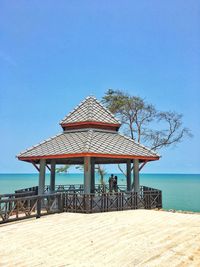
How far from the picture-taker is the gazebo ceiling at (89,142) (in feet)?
44.6

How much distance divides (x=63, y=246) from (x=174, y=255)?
2.73m

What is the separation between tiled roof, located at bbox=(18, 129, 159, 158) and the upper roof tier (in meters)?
0.38

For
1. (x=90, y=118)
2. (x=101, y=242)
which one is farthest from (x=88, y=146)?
(x=101, y=242)

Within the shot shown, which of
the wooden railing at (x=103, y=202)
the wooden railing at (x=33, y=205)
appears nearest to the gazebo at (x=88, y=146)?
the wooden railing at (x=103, y=202)

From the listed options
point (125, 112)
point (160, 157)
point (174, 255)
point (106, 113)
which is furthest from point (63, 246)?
point (125, 112)

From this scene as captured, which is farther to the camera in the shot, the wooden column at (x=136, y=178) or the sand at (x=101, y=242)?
the wooden column at (x=136, y=178)

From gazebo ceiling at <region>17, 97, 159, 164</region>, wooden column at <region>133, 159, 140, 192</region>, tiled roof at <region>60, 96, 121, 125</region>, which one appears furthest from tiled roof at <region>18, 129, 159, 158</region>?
wooden column at <region>133, 159, 140, 192</region>

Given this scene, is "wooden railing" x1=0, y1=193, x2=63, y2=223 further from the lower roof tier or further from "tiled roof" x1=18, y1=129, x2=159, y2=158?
"tiled roof" x1=18, y1=129, x2=159, y2=158

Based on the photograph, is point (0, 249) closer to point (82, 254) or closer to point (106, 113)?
point (82, 254)

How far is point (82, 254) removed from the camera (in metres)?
6.06

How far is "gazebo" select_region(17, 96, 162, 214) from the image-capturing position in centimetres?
1348

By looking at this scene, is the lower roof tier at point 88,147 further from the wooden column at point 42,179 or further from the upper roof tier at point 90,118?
the wooden column at point 42,179

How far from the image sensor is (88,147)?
1339cm

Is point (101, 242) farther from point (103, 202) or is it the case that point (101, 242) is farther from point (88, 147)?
point (88, 147)
